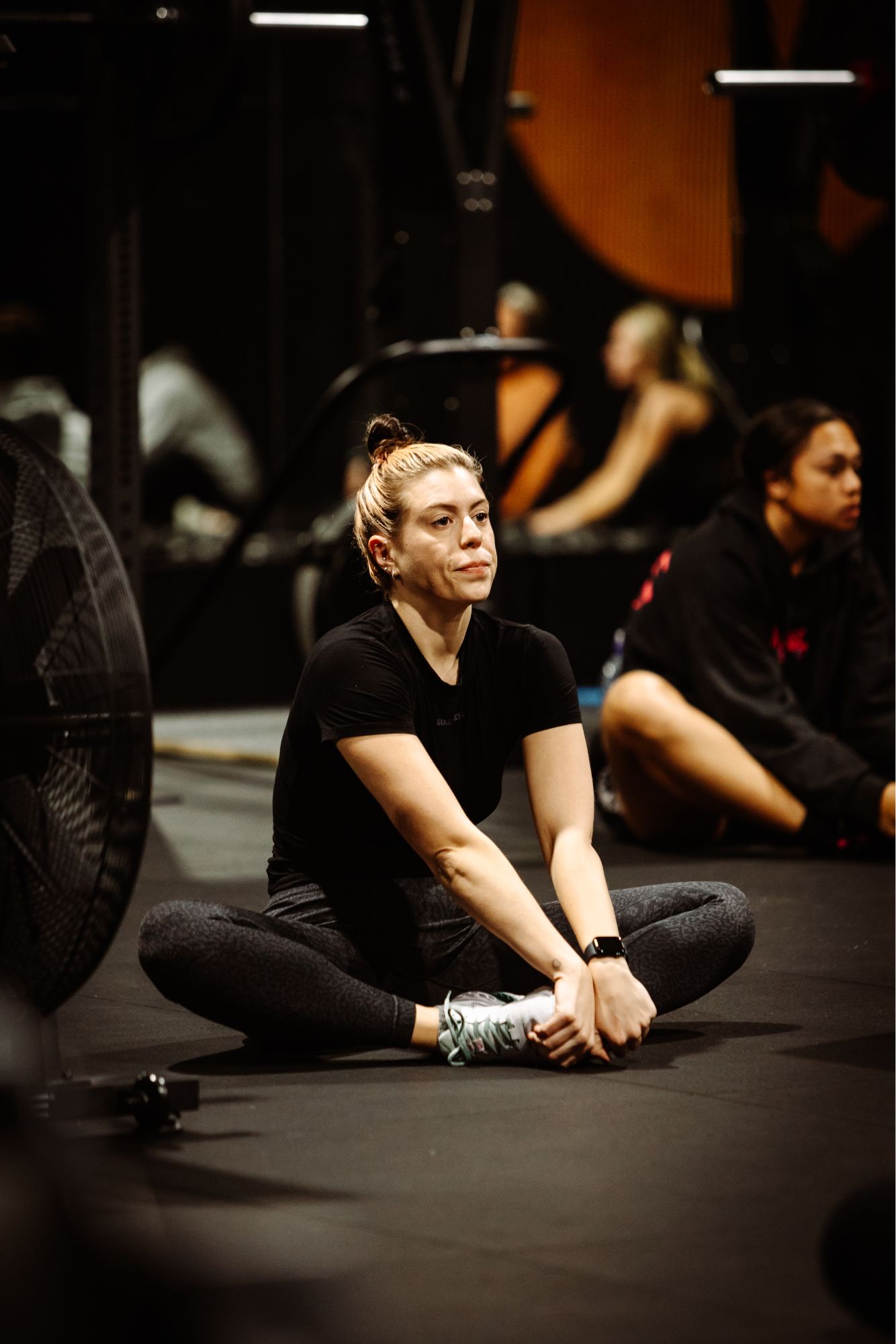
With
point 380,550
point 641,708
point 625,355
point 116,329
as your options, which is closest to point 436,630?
point 380,550

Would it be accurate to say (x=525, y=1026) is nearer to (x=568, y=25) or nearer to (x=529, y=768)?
(x=529, y=768)

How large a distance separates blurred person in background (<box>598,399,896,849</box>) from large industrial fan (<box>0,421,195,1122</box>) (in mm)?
2367

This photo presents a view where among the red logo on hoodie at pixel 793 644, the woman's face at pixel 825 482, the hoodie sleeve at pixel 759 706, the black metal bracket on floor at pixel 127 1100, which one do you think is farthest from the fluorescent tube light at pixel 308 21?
the black metal bracket on floor at pixel 127 1100

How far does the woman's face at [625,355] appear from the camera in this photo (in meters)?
8.30

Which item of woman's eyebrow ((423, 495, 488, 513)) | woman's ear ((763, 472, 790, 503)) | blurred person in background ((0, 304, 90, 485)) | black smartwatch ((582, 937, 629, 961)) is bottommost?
black smartwatch ((582, 937, 629, 961))

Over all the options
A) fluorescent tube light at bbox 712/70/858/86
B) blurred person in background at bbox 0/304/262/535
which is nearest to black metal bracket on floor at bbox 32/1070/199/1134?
fluorescent tube light at bbox 712/70/858/86

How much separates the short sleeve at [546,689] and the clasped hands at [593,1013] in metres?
0.38

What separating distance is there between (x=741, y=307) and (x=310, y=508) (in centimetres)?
183

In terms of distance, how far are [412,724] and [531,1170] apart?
731 millimetres

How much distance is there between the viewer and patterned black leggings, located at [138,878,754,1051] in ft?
8.77

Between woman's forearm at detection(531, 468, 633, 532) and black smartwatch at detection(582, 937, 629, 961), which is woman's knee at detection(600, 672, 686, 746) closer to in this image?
black smartwatch at detection(582, 937, 629, 961)

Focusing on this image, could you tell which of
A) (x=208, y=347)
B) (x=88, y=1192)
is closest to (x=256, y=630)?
(x=208, y=347)

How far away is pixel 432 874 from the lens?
2.91m

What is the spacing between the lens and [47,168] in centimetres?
754
